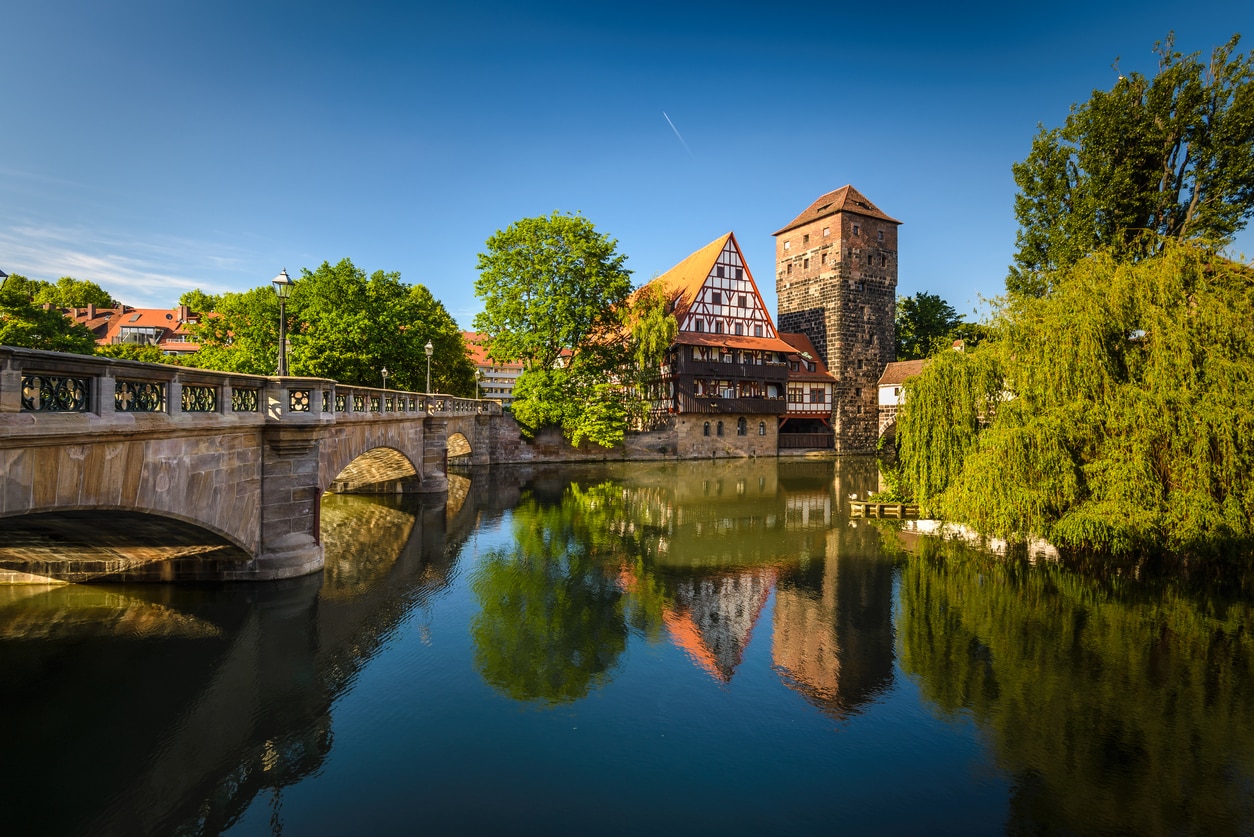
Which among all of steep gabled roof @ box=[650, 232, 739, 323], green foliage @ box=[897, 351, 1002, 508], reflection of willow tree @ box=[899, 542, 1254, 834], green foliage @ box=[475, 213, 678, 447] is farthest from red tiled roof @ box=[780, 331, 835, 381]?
reflection of willow tree @ box=[899, 542, 1254, 834]

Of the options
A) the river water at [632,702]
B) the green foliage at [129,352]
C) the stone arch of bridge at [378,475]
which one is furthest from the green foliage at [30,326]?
the river water at [632,702]

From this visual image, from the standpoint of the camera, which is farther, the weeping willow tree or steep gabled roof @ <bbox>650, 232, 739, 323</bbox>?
steep gabled roof @ <bbox>650, 232, 739, 323</bbox>

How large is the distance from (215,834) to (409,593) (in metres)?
7.25

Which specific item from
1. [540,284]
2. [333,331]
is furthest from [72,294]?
[540,284]

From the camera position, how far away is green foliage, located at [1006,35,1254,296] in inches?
811

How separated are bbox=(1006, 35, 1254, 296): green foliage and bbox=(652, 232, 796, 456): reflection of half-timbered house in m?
21.1

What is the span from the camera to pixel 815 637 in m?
10.6

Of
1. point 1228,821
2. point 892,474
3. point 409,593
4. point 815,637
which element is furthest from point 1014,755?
point 892,474

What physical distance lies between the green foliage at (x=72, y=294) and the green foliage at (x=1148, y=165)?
69.1 metres

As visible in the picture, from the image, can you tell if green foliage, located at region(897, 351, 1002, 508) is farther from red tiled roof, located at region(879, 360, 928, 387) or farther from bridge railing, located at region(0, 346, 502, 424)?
red tiled roof, located at region(879, 360, 928, 387)

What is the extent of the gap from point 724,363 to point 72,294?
61800 millimetres

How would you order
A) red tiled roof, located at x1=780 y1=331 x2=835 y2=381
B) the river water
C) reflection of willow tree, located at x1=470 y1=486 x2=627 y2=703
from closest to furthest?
the river water
reflection of willow tree, located at x1=470 y1=486 x2=627 y2=703
red tiled roof, located at x1=780 y1=331 x2=835 y2=381

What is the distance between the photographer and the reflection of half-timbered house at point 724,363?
42.7 m

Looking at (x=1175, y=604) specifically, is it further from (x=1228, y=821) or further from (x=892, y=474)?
(x=892, y=474)
